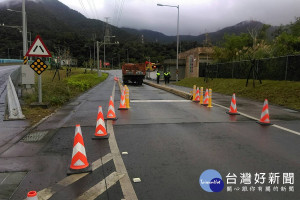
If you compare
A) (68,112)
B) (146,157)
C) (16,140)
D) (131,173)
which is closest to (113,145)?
(146,157)

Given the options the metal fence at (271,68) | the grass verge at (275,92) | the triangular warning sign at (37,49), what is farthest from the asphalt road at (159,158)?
the metal fence at (271,68)

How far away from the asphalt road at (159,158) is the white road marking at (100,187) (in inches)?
0.6

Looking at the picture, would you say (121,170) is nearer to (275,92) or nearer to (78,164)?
(78,164)

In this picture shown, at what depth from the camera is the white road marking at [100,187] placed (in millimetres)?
3581

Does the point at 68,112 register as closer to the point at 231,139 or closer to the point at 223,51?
the point at 231,139

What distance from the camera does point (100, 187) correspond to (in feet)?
12.6

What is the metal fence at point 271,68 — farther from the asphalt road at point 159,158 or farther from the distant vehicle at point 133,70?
the asphalt road at point 159,158

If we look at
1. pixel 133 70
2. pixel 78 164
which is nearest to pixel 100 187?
pixel 78 164

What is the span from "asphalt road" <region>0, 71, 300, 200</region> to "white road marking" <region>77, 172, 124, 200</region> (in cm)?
1

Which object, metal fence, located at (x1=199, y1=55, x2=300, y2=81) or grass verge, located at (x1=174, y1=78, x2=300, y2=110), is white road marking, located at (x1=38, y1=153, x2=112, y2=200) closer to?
grass verge, located at (x1=174, y1=78, x2=300, y2=110)

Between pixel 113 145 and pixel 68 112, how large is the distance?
17.3 feet

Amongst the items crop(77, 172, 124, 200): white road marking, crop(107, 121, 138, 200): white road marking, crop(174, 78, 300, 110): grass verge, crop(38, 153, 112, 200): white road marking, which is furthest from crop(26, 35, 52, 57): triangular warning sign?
crop(174, 78, 300, 110): grass verge

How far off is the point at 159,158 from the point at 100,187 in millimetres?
1505

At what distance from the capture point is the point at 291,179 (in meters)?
4.11
